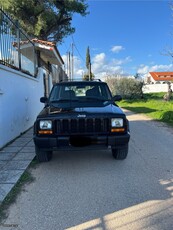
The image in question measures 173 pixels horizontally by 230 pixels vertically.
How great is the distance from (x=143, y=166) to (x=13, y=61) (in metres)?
5.31

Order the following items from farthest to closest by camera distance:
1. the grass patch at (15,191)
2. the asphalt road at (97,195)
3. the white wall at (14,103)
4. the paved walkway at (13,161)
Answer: the white wall at (14,103) → the paved walkway at (13,161) → the grass patch at (15,191) → the asphalt road at (97,195)

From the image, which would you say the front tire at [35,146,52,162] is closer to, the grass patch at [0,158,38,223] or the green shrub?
the grass patch at [0,158,38,223]

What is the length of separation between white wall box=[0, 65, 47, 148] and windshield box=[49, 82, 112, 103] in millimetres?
1307

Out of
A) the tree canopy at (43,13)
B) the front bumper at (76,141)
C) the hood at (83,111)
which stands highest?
the tree canopy at (43,13)

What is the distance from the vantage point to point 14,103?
24.8 ft

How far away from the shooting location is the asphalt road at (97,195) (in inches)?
119

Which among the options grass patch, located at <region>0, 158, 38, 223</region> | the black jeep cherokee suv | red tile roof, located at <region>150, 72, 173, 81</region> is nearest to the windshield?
the black jeep cherokee suv

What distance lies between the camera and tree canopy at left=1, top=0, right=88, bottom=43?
1894 centimetres

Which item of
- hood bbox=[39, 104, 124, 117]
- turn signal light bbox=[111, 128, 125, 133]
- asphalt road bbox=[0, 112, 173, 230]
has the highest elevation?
hood bbox=[39, 104, 124, 117]

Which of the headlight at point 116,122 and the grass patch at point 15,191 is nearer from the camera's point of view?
the grass patch at point 15,191

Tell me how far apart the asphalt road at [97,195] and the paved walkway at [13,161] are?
0.27 metres

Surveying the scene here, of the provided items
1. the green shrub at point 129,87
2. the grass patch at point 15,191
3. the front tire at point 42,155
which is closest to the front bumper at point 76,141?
the front tire at point 42,155

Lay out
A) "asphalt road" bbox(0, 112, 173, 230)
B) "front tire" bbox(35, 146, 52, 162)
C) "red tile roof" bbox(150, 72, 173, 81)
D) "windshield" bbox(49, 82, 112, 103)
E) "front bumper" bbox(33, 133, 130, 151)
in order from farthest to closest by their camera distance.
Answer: "red tile roof" bbox(150, 72, 173, 81) < "windshield" bbox(49, 82, 112, 103) < "front tire" bbox(35, 146, 52, 162) < "front bumper" bbox(33, 133, 130, 151) < "asphalt road" bbox(0, 112, 173, 230)

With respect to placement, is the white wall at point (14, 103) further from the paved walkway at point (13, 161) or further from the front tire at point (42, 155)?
the front tire at point (42, 155)
